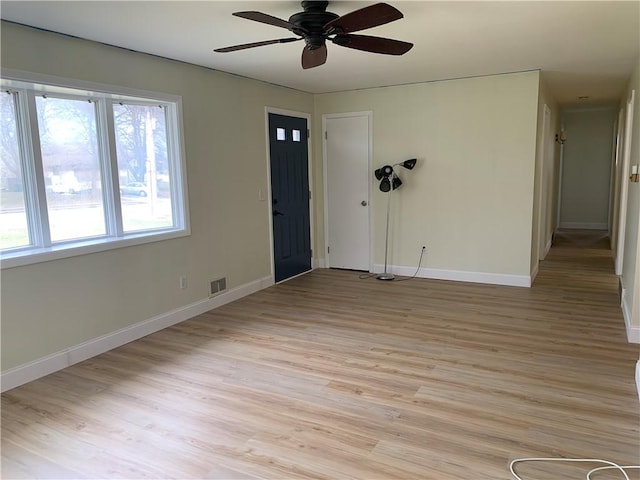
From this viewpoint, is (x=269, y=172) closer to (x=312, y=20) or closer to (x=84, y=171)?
(x=84, y=171)

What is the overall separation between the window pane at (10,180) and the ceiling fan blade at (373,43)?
2236mm

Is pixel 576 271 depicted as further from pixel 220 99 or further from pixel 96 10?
pixel 96 10

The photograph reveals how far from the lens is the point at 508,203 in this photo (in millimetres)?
5254

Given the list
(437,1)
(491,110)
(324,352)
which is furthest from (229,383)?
(491,110)

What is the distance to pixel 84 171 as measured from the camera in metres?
3.56

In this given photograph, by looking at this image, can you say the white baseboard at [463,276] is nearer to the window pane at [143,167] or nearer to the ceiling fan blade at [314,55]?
the window pane at [143,167]

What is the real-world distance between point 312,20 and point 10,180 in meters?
2.28

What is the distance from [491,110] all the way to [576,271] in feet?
8.30

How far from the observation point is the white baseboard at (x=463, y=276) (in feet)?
17.5

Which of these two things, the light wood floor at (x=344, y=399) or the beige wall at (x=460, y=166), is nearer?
the light wood floor at (x=344, y=399)

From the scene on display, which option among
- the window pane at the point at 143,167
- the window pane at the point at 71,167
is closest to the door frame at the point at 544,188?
the window pane at the point at 143,167

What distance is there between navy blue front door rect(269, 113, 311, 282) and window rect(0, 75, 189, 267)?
153 cm

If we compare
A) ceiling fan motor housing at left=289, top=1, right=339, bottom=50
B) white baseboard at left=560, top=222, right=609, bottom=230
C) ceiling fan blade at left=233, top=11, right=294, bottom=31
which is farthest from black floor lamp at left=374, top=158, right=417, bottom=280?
white baseboard at left=560, top=222, right=609, bottom=230

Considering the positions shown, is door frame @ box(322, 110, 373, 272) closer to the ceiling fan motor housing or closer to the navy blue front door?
the navy blue front door
